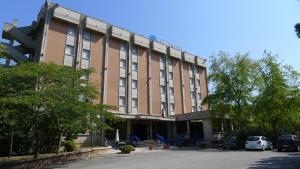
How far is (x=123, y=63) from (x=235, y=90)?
1522 centimetres

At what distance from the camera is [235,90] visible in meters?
36.4

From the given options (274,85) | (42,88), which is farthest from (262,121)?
(42,88)

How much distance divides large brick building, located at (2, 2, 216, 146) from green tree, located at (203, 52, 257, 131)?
2.31 m

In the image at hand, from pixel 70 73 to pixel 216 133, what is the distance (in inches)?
886

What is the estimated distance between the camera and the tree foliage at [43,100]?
16.7m

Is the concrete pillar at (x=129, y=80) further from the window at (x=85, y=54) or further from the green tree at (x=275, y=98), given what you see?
the green tree at (x=275, y=98)

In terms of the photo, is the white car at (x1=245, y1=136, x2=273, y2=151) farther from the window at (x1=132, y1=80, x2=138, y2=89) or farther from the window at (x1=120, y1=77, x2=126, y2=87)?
the window at (x1=120, y1=77, x2=126, y2=87)

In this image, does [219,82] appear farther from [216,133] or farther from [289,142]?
[289,142]

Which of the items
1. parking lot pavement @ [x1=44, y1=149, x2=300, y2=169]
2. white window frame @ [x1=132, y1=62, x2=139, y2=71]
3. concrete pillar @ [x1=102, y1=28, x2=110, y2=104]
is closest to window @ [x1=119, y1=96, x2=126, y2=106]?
concrete pillar @ [x1=102, y1=28, x2=110, y2=104]

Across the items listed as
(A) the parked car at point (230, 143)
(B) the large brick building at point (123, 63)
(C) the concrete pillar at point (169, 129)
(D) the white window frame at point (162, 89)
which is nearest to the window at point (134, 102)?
(B) the large brick building at point (123, 63)

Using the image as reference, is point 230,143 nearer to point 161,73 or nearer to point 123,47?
point 161,73

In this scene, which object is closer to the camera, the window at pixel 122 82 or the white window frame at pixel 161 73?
the window at pixel 122 82

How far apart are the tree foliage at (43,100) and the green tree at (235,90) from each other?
1978cm

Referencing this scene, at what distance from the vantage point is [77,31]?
3569cm
